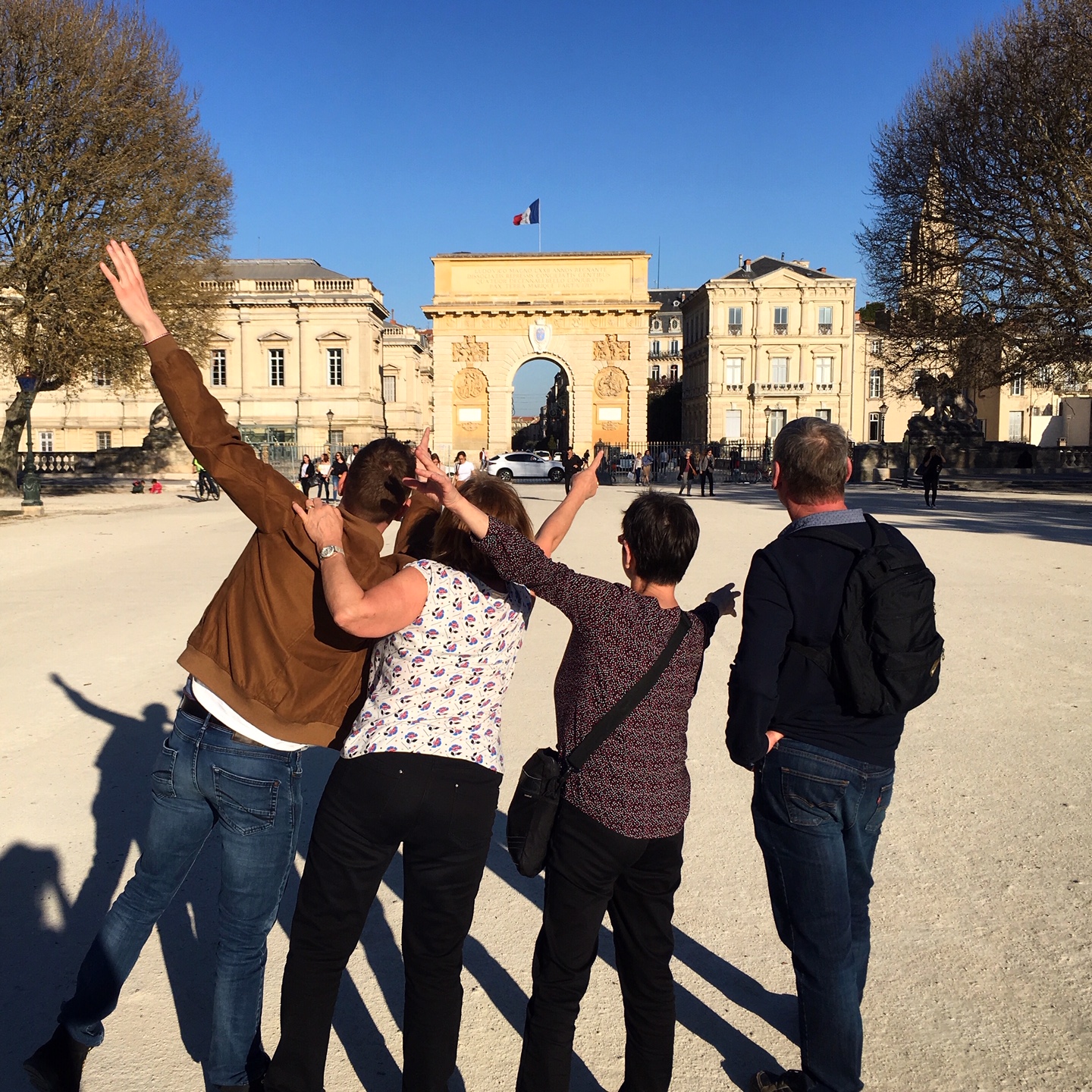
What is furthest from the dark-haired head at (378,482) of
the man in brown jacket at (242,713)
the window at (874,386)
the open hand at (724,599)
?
the window at (874,386)

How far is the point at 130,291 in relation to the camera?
2.57 m

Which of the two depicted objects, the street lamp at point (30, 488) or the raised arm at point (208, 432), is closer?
the raised arm at point (208, 432)

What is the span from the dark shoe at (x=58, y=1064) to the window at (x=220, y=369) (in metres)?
53.8

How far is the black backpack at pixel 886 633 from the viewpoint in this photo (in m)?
2.33

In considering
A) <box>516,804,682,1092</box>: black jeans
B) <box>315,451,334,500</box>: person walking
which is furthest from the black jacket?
<box>315,451,334,500</box>: person walking

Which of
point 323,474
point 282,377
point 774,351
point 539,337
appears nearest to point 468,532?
point 323,474

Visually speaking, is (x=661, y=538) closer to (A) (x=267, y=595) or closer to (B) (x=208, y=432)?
(A) (x=267, y=595)

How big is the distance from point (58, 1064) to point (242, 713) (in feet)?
3.57

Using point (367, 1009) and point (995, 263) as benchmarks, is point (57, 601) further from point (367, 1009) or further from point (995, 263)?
point (995, 263)

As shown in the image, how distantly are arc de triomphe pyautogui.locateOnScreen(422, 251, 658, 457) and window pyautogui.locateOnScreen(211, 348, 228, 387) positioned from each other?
12.1 meters

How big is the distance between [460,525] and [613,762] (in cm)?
72

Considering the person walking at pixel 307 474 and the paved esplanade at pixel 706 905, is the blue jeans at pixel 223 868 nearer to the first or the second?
the paved esplanade at pixel 706 905

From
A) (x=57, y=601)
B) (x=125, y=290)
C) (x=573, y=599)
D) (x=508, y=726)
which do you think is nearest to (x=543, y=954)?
(x=573, y=599)

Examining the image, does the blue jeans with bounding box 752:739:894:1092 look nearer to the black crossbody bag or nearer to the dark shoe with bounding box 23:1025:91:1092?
the black crossbody bag
